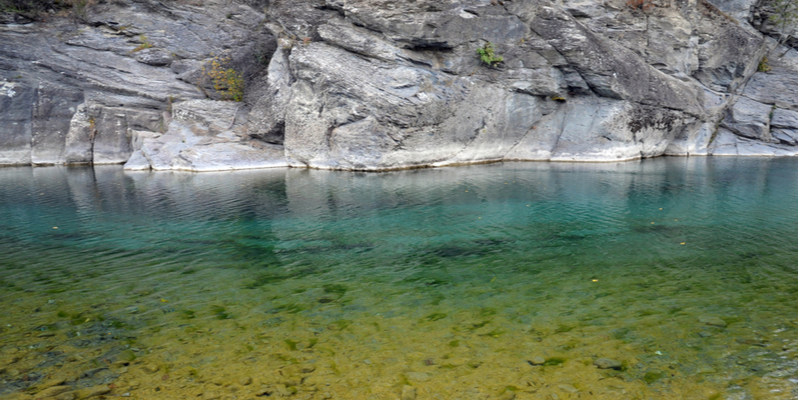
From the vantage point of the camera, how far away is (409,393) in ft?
15.9

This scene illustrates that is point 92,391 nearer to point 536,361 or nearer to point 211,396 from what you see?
point 211,396

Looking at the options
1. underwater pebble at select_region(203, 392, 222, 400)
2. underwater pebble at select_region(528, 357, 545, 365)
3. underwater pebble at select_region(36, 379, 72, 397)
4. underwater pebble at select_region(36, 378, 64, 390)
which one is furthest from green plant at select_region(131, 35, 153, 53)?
underwater pebble at select_region(528, 357, 545, 365)

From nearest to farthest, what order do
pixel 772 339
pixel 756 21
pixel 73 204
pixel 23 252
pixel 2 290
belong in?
pixel 772 339 → pixel 2 290 → pixel 23 252 → pixel 73 204 → pixel 756 21

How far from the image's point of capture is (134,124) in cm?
2678

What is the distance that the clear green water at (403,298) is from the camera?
5.07 m

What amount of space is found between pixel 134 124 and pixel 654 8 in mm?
27257

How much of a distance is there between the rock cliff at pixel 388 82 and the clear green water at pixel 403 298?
368 inches

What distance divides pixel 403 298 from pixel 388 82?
54.3 feet

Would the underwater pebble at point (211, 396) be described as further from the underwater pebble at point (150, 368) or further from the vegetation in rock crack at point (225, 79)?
the vegetation in rock crack at point (225, 79)

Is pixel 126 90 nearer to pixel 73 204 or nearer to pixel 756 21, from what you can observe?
pixel 73 204

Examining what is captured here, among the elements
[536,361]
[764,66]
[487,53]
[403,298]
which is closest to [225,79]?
[487,53]

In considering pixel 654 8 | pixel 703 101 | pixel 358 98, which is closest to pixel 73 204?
pixel 358 98

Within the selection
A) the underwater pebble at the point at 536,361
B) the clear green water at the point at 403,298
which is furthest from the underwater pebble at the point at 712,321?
the underwater pebble at the point at 536,361

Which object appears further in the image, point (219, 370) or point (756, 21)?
point (756, 21)
